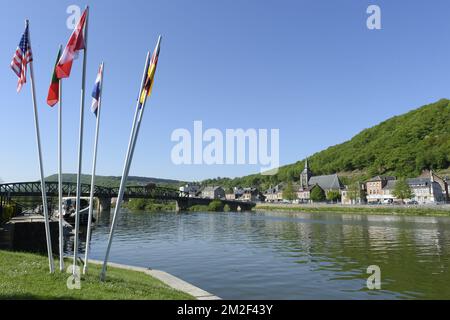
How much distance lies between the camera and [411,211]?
3777 inches

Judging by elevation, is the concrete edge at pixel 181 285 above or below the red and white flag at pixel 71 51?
below

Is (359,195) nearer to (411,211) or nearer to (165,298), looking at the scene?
(411,211)

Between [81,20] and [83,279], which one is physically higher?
[81,20]

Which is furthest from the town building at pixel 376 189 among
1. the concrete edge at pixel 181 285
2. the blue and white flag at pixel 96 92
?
the blue and white flag at pixel 96 92

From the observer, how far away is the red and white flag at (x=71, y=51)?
1363 centimetres

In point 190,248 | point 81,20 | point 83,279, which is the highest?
point 81,20

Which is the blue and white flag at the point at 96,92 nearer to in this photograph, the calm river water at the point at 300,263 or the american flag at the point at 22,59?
the american flag at the point at 22,59

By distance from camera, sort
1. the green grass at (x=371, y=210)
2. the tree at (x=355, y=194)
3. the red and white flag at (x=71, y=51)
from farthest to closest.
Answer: the tree at (x=355, y=194)
the green grass at (x=371, y=210)
the red and white flag at (x=71, y=51)

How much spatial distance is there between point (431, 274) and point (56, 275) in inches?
899

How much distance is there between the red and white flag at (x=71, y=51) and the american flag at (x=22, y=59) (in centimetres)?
262

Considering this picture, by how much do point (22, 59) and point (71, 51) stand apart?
346cm
